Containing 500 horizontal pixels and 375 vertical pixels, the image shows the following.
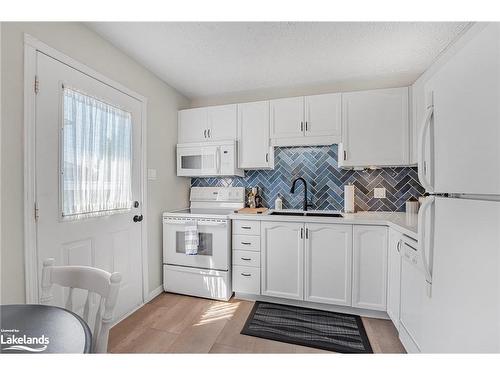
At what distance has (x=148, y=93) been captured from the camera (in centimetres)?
223

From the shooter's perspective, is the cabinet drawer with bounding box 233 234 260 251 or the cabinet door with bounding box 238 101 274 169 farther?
the cabinet door with bounding box 238 101 274 169

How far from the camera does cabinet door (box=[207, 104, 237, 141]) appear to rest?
2.54 meters

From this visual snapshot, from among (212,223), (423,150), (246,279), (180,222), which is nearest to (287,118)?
(212,223)

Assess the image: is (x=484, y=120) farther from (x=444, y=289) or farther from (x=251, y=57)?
(x=251, y=57)

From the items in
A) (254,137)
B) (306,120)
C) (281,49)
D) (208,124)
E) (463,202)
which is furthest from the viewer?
(208,124)

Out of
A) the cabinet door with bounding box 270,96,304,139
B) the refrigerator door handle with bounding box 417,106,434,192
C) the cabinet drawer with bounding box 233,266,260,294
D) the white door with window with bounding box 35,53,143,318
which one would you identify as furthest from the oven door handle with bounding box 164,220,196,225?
the refrigerator door handle with bounding box 417,106,434,192

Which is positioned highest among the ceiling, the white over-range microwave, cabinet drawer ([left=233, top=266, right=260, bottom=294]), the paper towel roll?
the ceiling

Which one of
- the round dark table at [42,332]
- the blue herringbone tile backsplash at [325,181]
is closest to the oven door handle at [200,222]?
the blue herringbone tile backsplash at [325,181]

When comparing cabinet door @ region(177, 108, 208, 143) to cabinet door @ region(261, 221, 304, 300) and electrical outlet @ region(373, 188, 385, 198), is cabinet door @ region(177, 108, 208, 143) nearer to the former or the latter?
cabinet door @ region(261, 221, 304, 300)

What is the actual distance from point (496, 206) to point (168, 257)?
2485 mm

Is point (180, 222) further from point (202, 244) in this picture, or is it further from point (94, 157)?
point (94, 157)

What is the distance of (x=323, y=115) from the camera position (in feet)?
7.52

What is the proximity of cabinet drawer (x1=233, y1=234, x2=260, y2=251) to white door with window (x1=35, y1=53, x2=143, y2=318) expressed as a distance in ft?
3.04

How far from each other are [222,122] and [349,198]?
1627 millimetres
